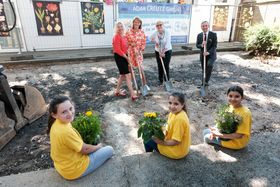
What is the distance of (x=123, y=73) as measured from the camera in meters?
4.98

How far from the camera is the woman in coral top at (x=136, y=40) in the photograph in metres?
5.08

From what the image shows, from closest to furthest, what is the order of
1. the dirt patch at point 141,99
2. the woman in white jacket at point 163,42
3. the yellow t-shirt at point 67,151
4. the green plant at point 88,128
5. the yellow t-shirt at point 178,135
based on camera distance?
1. the yellow t-shirt at point 67,151
2. the yellow t-shirt at point 178,135
3. the green plant at point 88,128
4. the dirt patch at point 141,99
5. the woman in white jacket at point 163,42

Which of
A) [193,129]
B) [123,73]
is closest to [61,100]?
[193,129]

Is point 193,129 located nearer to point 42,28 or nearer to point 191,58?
point 191,58

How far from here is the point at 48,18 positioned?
844 cm

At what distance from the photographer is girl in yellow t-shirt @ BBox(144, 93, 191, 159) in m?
2.24

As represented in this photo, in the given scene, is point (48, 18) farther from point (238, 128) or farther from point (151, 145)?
point (238, 128)

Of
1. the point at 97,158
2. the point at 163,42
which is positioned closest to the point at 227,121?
the point at 97,158

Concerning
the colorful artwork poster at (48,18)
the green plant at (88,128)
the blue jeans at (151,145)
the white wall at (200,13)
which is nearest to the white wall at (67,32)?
the colorful artwork poster at (48,18)

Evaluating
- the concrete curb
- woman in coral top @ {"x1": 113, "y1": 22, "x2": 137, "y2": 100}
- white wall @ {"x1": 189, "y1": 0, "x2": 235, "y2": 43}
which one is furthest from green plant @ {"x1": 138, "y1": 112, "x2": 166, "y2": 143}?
white wall @ {"x1": 189, "y1": 0, "x2": 235, "y2": 43}

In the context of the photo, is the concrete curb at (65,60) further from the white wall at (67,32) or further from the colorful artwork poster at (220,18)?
the colorful artwork poster at (220,18)

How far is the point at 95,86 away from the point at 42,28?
427 cm

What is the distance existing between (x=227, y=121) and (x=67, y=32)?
315 inches

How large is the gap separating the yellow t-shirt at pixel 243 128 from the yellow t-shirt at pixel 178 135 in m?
0.60
